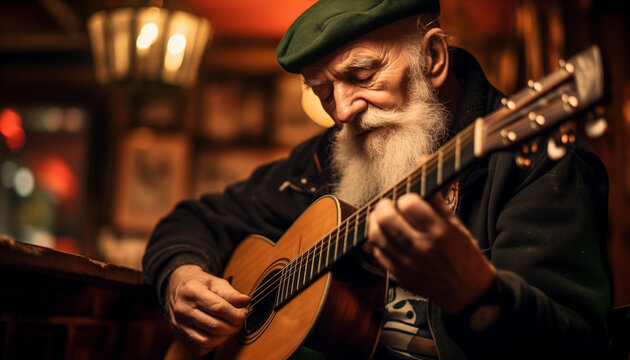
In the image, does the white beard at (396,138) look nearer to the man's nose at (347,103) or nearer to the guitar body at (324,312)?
the man's nose at (347,103)

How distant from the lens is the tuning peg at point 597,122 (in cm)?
74

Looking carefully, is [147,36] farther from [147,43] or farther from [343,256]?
[343,256]

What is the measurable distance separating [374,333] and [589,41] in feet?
9.69

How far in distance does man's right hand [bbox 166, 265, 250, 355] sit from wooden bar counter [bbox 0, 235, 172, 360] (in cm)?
21

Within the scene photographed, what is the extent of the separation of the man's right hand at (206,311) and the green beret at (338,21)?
68 cm

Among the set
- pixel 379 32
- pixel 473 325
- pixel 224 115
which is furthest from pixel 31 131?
pixel 473 325

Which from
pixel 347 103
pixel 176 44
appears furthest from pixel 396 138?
pixel 176 44

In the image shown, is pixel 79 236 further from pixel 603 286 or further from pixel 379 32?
pixel 603 286

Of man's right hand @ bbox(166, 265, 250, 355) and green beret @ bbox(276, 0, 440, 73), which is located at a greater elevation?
green beret @ bbox(276, 0, 440, 73)

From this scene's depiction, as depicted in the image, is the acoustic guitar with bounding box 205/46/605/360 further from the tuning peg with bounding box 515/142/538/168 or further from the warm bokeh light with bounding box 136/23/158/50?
the warm bokeh light with bounding box 136/23/158/50

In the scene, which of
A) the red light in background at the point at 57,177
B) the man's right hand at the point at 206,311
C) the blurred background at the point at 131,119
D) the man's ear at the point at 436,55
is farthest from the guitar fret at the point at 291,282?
the red light in background at the point at 57,177

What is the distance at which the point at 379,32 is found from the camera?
1.51 m

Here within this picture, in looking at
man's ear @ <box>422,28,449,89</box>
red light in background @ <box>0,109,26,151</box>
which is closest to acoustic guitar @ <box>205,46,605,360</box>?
man's ear @ <box>422,28,449,89</box>

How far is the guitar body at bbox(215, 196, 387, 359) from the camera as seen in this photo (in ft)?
3.65
